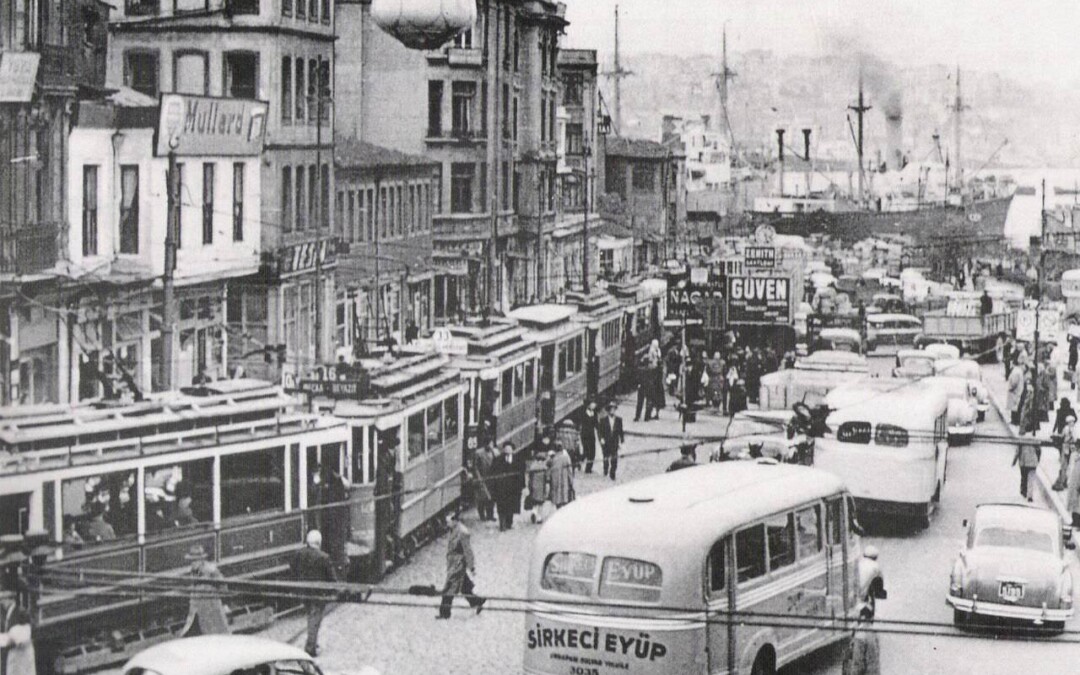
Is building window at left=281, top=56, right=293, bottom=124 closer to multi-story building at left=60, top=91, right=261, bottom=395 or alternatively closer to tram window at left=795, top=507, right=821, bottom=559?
multi-story building at left=60, top=91, right=261, bottom=395

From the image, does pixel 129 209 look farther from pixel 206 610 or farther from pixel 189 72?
pixel 206 610

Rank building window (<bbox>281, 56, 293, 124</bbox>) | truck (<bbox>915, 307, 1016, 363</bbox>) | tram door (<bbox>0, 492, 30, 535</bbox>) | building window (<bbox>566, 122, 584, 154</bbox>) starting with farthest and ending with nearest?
1. building window (<bbox>566, 122, 584, 154</bbox>)
2. truck (<bbox>915, 307, 1016, 363</bbox>)
3. building window (<bbox>281, 56, 293, 124</bbox>)
4. tram door (<bbox>0, 492, 30, 535</bbox>)

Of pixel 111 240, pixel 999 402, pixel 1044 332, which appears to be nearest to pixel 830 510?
pixel 111 240

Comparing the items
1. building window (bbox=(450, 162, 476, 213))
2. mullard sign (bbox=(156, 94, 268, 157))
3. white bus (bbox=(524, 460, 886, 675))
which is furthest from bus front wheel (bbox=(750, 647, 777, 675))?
building window (bbox=(450, 162, 476, 213))

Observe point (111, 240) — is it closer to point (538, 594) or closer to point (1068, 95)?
point (538, 594)

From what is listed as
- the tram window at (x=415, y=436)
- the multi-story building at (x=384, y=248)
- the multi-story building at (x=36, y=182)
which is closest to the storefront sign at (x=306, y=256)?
the multi-story building at (x=384, y=248)

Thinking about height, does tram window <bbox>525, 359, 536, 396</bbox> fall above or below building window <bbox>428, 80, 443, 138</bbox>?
below

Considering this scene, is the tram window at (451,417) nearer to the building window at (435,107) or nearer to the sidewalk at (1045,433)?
the sidewalk at (1045,433)
